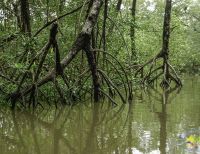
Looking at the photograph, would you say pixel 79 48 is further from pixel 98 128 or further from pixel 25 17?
pixel 98 128

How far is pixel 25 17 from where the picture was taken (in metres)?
9.87

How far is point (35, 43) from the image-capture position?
367 inches

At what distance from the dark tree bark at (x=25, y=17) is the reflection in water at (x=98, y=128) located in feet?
6.31

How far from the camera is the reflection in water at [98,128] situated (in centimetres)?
576

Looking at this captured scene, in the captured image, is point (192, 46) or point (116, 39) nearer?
point (116, 39)

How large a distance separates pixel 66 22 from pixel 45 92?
2.76 metres

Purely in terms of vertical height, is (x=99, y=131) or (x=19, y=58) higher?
(x=19, y=58)

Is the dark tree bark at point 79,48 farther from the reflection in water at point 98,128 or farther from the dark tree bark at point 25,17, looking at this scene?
the dark tree bark at point 25,17

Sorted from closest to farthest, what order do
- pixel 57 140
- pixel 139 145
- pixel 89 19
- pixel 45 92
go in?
pixel 139 145
pixel 57 140
pixel 89 19
pixel 45 92

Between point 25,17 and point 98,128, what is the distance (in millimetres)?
3876

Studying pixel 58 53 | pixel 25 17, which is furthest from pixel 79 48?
pixel 25 17

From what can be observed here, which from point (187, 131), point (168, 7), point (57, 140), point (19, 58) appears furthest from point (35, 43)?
point (168, 7)

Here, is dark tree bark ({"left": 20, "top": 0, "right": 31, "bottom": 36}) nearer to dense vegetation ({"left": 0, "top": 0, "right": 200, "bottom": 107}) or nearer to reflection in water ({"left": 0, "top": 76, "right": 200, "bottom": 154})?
dense vegetation ({"left": 0, "top": 0, "right": 200, "bottom": 107})

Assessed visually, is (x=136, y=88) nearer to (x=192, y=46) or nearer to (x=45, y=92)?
(x=45, y=92)
